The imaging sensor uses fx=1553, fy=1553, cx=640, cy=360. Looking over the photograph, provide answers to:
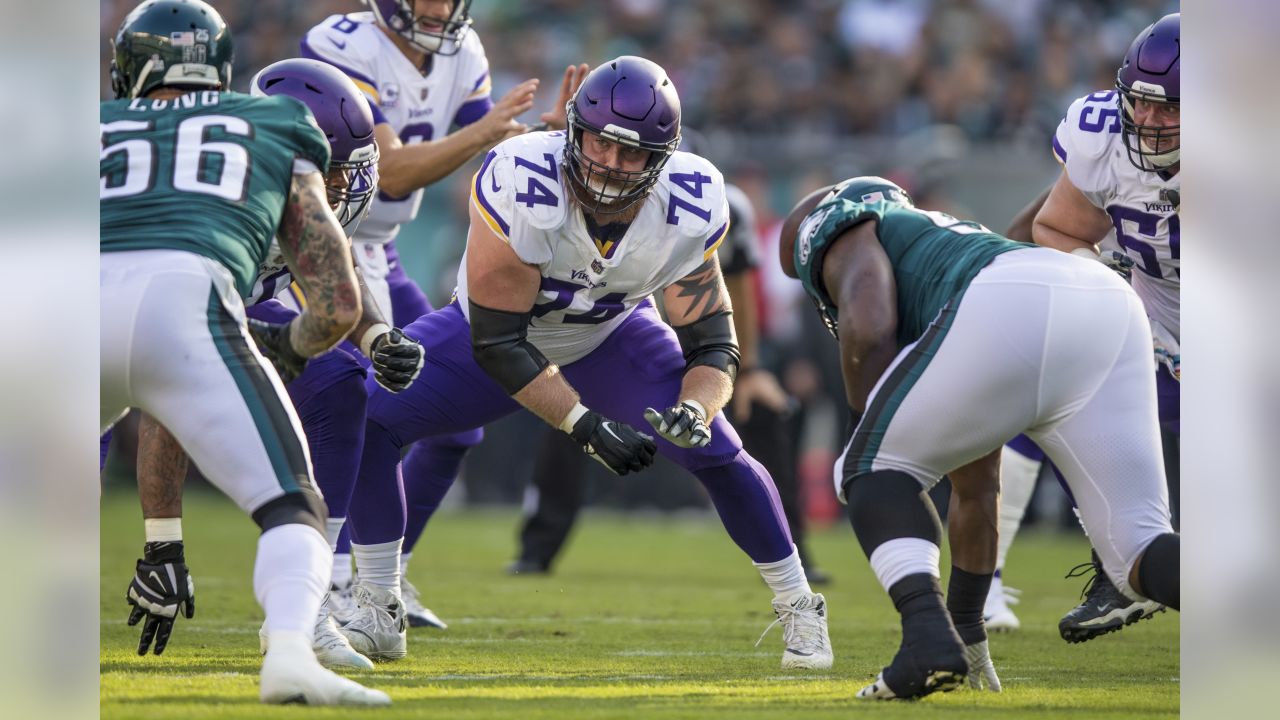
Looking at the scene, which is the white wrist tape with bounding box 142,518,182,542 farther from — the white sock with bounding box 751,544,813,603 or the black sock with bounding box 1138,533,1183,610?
the black sock with bounding box 1138,533,1183,610

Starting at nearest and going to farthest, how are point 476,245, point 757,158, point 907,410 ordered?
point 907,410 → point 476,245 → point 757,158

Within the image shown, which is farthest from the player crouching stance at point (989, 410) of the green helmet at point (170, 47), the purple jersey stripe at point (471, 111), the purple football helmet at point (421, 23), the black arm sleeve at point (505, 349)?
the purple jersey stripe at point (471, 111)

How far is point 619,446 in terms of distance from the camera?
408 cm

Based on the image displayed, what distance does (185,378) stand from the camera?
329 cm

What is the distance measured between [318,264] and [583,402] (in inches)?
53.5

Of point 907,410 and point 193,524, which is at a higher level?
point 907,410

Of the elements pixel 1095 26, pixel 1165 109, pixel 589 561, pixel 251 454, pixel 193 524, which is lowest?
pixel 193 524

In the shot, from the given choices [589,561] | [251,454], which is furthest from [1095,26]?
[251,454]

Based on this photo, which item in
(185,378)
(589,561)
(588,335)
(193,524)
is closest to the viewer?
(185,378)

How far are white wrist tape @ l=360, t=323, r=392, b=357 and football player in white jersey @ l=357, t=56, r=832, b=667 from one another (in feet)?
0.89

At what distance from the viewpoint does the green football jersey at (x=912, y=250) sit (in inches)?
145

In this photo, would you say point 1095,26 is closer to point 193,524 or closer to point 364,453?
point 193,524

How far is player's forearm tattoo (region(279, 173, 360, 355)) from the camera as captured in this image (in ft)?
11.5

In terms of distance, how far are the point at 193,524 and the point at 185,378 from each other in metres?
6.90
